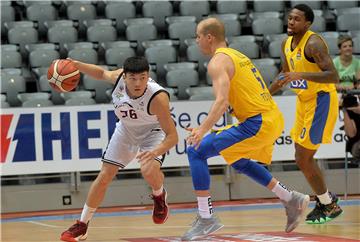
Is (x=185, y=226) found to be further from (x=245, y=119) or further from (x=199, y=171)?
(x=245, y=119)

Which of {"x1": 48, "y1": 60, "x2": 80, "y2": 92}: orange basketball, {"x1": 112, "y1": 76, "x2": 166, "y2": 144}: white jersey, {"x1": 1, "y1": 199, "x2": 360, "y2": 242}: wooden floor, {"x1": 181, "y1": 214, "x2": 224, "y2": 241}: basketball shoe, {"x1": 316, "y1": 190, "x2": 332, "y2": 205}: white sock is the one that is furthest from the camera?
{"x1": 316, "y1": 190, "x2": 332, "y2": 205}: white sock

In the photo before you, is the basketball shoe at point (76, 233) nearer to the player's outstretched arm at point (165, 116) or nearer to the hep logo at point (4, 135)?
the player's outstretched arm at point (165, 116)

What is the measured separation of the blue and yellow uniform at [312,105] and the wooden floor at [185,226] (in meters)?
0.89

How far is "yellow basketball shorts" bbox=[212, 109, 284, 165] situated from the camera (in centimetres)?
720

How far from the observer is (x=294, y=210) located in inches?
299

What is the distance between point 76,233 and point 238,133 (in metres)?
1.62

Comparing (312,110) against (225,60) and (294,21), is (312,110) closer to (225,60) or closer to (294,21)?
(294,21)

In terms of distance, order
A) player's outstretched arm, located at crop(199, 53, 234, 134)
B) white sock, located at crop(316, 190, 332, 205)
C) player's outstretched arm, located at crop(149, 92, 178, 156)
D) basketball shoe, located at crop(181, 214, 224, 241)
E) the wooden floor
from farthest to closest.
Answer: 1. white sock, located at crop(316, 190, 332, 205)
2. the wooden floor
3. basketball shoe, located at crop(181, 214, 224, 241)
4. player's outstretched arm, located at crop(149, 92, 178, 156)
5. player's outstretched arm, located at crop(199, 53, 234, 134)

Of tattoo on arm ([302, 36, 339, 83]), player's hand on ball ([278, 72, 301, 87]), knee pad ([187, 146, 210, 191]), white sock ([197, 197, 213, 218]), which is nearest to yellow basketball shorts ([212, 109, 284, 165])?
knee pad ([187, 146, 210, 191])

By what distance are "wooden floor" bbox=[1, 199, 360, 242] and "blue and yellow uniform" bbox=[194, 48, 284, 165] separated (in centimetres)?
77

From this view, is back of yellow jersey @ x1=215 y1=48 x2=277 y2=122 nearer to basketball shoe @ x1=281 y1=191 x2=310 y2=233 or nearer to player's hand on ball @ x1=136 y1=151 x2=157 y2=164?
basketball shoe @ x1=281 y1=191 x2=310 y2=233

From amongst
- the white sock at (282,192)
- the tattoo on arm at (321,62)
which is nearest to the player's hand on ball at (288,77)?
the tattoo on arm at (321,62)

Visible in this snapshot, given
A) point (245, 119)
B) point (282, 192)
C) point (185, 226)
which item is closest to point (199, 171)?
point (245, 119)

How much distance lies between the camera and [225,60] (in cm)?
709
